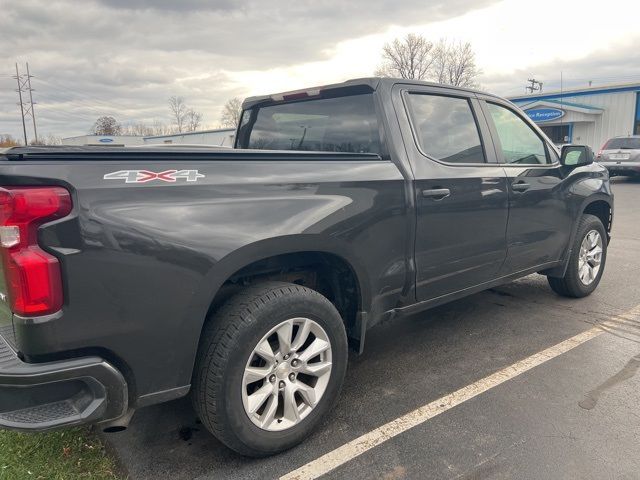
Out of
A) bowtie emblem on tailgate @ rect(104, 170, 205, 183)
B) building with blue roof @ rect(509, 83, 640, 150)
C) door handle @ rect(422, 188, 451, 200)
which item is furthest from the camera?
building with blue roof @ rect(509, 83, 640, 150)

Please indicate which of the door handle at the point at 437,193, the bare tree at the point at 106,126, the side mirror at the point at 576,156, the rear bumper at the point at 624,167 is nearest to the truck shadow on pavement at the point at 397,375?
the door handle at the point at 437,193

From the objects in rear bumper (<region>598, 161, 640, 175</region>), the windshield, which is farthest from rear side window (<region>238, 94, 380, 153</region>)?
the windshield

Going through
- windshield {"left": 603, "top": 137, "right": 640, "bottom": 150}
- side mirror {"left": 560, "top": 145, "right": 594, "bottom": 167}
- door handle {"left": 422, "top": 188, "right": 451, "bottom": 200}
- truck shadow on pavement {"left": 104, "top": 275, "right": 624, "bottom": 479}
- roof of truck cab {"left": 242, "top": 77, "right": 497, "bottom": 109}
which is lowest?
truck shadow on pavement {"left": 104, "top": 275, "right": 624, "bottom": 479}

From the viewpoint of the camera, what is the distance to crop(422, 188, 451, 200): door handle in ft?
10.0

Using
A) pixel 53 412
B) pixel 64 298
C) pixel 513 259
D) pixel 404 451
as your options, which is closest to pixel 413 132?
pixel 513 259

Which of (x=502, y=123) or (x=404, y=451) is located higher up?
(x=502, y=123)

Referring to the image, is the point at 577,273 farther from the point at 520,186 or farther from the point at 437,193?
the point at 437,193

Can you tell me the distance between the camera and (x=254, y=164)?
2.38m

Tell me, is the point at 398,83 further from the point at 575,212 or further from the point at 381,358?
the point at 575,212

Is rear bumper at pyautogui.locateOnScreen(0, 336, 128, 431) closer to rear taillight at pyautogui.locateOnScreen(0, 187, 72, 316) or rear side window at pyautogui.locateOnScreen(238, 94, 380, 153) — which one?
rear taillight at pyautogui.locateOnScreen(0, 187, 72, 316)

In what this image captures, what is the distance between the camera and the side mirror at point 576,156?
4.25 meters

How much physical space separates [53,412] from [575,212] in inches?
165

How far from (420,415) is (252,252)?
142 cm

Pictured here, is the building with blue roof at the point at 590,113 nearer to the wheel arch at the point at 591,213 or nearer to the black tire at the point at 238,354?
the wheel arch at the point at 591,213
